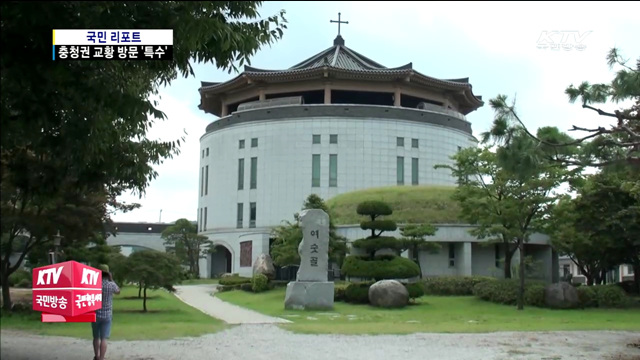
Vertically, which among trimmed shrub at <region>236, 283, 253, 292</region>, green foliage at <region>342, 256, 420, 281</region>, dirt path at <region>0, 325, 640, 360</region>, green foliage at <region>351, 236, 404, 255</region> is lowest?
trimmed shrub at <region>236, 283, 253, 292</region>

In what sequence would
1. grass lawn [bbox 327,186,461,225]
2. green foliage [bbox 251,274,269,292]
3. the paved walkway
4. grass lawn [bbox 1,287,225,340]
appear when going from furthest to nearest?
grass lawn [bbox 327,186,461,225], green foliage [bbox 251,274,269,292], the paved walkway, grass lawn [bbox 1,287,225,340]

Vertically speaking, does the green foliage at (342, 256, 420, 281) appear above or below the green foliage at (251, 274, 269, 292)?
above

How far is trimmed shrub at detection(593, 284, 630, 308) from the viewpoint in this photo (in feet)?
77.6

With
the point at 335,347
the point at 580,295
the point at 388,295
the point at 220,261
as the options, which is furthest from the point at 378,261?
the point at 220,261

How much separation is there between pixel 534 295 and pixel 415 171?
27.6 metres

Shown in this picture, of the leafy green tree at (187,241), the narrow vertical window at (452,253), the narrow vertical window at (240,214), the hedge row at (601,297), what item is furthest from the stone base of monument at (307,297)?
the narrow vertical window at (240,214)

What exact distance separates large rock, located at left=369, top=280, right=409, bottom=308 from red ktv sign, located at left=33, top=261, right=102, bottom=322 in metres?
17.1

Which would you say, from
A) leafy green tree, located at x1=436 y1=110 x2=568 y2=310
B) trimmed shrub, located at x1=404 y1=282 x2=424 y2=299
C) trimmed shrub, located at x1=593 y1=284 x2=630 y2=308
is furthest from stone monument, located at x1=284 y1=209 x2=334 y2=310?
trimmed shrub, located at x1=593 y1=284 x2=630 y2=308

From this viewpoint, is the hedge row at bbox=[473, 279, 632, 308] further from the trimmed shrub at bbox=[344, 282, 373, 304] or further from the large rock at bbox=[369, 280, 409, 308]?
the trimmed shrub at bbox=[344, 282, 373, 304]

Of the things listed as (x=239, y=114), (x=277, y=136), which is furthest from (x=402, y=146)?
(x=239, y=114)

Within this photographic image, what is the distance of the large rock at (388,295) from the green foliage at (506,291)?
413cm

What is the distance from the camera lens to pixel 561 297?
2308 centimetres

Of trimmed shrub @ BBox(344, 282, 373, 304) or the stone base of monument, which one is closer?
the stone base of monument

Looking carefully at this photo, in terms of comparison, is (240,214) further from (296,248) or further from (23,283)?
(296,248)
